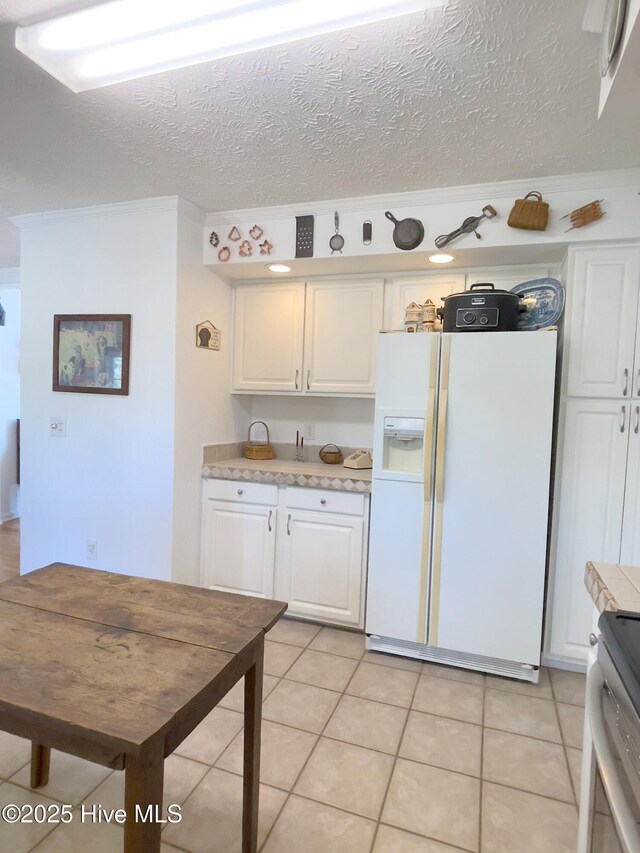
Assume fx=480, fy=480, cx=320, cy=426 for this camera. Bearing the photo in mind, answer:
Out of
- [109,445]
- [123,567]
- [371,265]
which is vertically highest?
[371,265]

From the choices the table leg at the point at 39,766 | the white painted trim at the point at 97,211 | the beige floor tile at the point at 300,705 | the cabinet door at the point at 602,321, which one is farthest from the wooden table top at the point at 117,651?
the white painted trim at the point at 97,211

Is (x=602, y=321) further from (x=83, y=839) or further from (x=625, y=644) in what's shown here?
(x=83, y=839)

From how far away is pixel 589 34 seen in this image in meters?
1.39

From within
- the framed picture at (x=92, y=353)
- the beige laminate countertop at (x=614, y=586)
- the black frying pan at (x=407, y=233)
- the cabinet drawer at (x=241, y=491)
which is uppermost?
the black frying pan at (x=407, y=233)

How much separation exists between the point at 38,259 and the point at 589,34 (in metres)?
3.11

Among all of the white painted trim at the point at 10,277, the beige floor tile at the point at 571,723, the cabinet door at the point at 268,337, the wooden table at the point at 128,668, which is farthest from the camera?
the white painted trim at the point at 10,277

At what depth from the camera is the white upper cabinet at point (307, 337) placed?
3.01m

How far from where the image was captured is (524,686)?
2352 millimetres

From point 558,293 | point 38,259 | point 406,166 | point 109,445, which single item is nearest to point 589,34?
point 406,166

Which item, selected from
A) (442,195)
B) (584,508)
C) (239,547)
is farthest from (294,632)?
(442,195)

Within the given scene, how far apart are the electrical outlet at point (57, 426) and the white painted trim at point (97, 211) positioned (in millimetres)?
1244

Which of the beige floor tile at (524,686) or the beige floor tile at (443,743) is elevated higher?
the beige floor tile at (443,743)

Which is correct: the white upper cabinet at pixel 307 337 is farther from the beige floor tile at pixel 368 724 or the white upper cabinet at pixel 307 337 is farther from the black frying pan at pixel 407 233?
the beige floor tile at pixel 368 724

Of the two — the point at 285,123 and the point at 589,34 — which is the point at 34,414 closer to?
A: the point at 285,123
